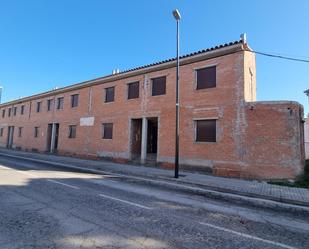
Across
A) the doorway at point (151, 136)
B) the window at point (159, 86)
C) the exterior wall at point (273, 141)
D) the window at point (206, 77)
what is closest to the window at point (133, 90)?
the window at point (159, 86)

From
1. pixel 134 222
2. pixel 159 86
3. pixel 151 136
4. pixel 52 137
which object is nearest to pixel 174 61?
pixel 159 86

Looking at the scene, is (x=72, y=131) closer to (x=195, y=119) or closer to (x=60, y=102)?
(x=60, y=102)

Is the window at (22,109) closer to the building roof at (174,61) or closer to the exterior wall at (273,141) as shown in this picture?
the building roof at (174,61)

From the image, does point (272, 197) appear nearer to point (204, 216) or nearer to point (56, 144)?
point (204, 216)

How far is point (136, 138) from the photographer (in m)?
17.3

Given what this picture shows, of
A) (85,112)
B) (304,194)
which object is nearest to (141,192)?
(304,194)

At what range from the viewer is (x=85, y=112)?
67.7ft

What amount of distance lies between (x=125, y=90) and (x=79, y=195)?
37.9 ft

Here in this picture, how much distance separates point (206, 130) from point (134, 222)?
9.05m

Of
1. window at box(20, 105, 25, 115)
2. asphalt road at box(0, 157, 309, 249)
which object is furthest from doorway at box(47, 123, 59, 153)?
asphalt road at box(0, 157, 309, 249)

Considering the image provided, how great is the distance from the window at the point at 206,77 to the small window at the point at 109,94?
761cm

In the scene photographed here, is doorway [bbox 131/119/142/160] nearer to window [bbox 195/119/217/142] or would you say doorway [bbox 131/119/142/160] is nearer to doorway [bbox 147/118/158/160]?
doorway [bbox 147/118/158/160]

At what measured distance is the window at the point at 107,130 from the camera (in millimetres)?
18370

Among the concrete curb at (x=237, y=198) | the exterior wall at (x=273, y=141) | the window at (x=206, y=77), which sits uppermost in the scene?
the window at (x=206, y=77)
